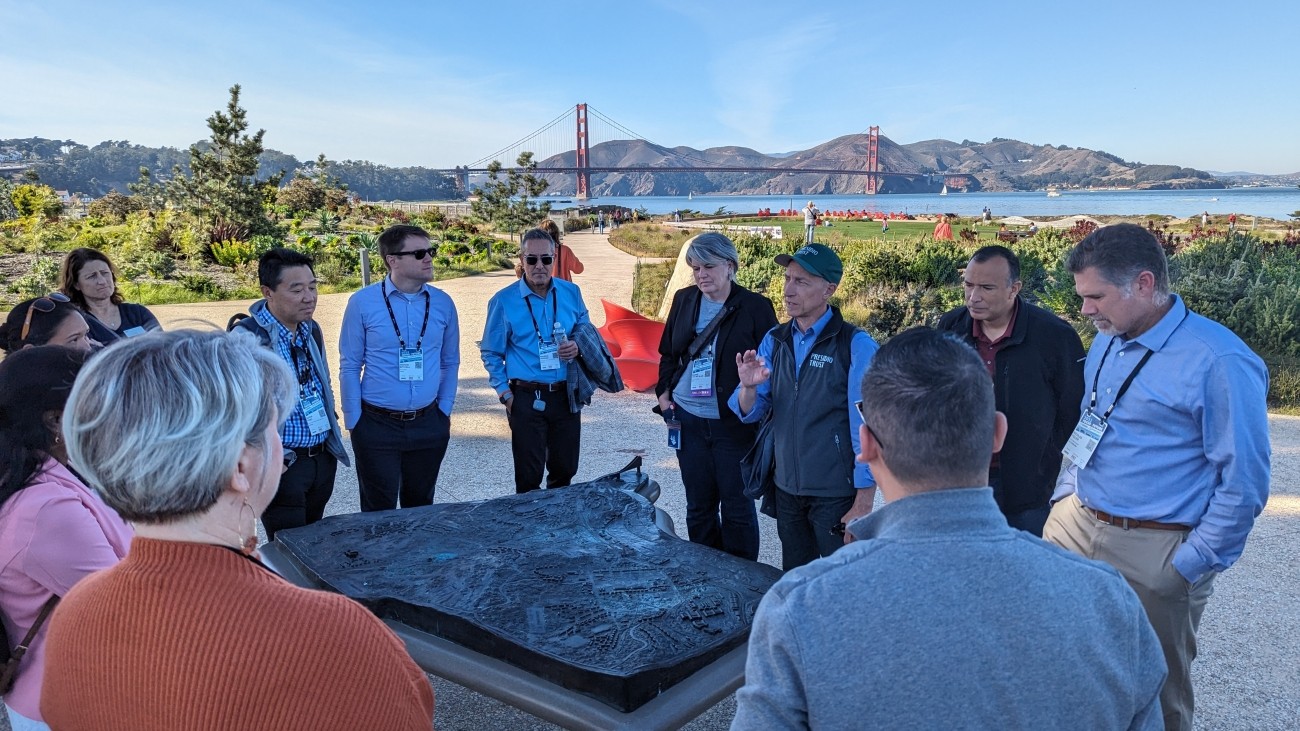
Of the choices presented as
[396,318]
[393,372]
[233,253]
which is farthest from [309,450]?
[233,253]

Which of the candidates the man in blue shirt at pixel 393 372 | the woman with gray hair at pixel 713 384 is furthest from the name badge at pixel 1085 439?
the man in blue shirt at pixel 393 372

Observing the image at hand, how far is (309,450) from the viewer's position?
3.73 meters

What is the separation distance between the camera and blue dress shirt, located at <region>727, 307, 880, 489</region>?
124 inches

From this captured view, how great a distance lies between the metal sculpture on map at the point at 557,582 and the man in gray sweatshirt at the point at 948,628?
1252mm

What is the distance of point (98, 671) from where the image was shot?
3.87 feet

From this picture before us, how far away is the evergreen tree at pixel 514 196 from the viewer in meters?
29.2

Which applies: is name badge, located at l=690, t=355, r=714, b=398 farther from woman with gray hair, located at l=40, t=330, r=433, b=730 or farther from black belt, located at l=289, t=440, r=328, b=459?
woman with gray hair, located at l=40, t=330, r=433, b=730

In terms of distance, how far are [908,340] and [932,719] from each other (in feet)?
1.84

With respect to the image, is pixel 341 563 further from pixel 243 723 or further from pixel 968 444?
pixel 968 444

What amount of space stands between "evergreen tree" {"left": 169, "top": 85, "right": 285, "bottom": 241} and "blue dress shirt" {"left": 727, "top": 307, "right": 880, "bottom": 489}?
20458 mm

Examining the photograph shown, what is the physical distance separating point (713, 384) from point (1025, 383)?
142 cm

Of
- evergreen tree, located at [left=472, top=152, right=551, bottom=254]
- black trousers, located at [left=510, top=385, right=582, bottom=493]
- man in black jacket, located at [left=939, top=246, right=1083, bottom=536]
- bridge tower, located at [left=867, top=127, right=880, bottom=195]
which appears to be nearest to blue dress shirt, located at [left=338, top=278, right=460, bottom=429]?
black trousers, located at [left=510, top=385, right=582, bottom=493]

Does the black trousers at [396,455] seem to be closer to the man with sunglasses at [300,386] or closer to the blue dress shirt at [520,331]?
the man with sunglasses at [300,386]

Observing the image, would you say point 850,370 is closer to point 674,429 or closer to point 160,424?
point 674,429
